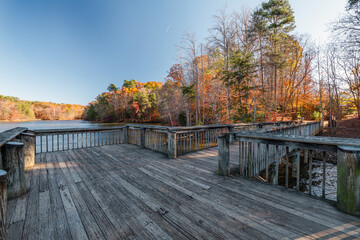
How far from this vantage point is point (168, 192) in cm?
224

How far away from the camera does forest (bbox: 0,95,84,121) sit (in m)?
34.9

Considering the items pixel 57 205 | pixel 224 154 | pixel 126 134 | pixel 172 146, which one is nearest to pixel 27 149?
pixel 57 205

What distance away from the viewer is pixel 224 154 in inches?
113

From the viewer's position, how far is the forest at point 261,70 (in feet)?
30.5

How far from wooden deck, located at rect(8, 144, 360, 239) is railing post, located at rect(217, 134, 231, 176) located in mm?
174

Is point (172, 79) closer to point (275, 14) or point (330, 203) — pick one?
point (275, 14)

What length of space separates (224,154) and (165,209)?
5.19 ft

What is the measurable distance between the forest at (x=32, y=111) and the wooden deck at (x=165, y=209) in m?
50.8

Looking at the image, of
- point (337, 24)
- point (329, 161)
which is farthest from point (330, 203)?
point (337, 24)

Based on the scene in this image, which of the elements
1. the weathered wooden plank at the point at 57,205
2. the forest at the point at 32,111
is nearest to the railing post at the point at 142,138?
the weathered wooden plank at the point at 57,205

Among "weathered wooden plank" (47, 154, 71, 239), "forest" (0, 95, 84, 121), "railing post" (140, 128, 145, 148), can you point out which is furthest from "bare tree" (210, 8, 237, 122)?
"forest" (0, 95, 84, 121)

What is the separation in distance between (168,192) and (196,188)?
48 cm

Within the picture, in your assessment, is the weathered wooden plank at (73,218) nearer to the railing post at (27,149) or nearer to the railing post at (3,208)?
the railing post at (3,208)

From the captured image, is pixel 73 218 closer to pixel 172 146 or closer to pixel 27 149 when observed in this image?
pixel 172 146
